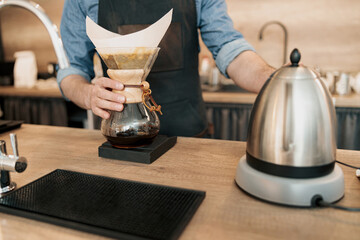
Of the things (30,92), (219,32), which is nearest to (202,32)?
(219,32)

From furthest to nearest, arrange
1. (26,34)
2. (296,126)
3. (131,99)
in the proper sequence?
(26,34) < (131,99) < (296,126)

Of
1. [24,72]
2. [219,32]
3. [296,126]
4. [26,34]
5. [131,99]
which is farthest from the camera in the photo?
[26,34]

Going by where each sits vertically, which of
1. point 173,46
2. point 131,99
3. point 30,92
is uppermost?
point 173,46

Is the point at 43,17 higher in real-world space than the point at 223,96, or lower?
higher

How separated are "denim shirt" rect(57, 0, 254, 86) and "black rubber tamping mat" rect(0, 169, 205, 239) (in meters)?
0.72

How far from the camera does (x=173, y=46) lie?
51.2 inches

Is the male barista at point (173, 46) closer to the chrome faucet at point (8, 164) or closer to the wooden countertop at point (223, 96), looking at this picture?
the chrome faucet at point (8, 164)

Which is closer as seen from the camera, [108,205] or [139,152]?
[108,205]

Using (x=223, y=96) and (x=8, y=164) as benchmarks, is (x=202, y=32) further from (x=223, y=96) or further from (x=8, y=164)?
(x=8, y=164)

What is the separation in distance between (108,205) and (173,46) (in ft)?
2.90

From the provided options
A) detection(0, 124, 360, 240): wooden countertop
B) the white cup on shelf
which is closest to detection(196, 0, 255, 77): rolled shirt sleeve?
detection(0, 124, 360, 240): wooden countertop

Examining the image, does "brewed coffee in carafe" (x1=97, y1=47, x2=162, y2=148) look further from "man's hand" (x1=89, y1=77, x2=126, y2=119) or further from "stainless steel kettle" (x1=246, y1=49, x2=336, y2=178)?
"stainless steel kettle" (x1=246, y1=49, x2=336, y2=178)

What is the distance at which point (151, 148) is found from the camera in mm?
808

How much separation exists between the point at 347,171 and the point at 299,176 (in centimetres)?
23
